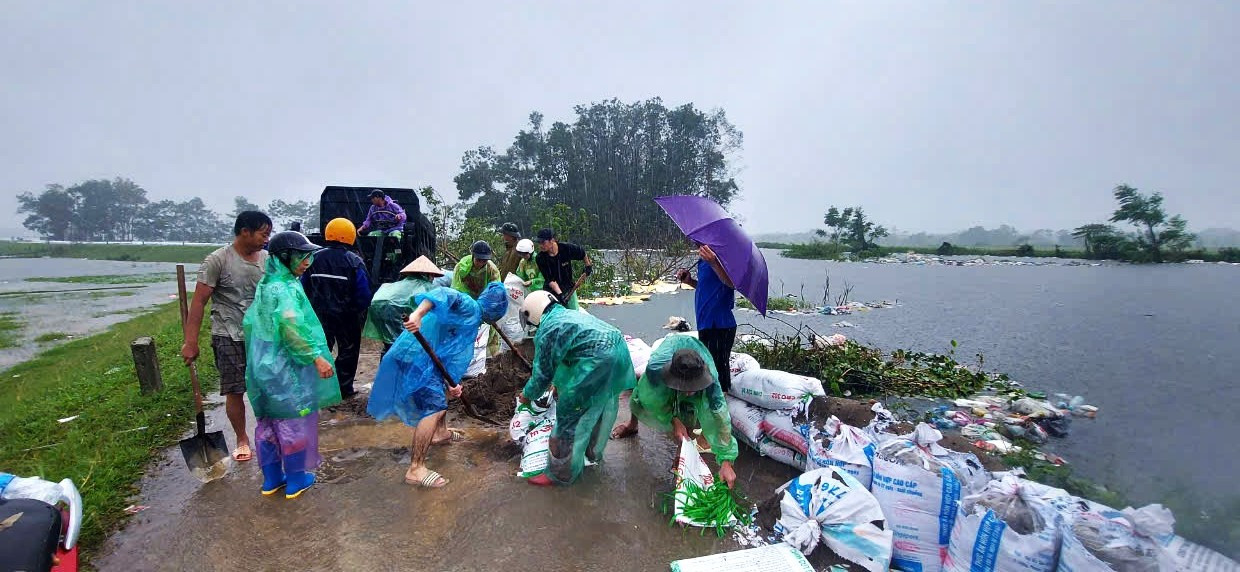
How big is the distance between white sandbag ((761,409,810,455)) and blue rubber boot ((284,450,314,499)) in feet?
8.90

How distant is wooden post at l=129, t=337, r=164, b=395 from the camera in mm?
4133

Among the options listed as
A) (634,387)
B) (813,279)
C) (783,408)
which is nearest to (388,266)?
(634,387)

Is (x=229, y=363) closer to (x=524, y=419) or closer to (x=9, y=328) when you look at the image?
(x=524, y=419)

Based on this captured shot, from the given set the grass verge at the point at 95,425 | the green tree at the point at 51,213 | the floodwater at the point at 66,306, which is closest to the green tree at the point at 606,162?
A: the floodwater at the point at 66,306

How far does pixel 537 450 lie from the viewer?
2896 millimetres

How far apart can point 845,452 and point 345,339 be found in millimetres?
3591

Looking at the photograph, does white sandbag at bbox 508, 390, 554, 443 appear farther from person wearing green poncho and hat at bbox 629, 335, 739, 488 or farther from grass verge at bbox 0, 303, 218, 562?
grass verge at bbox 0, 303, 218, 562

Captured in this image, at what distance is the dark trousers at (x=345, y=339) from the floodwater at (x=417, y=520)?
0.83 meters

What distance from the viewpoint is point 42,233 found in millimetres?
59281

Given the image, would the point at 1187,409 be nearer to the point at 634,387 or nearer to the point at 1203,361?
the point at 1203,361

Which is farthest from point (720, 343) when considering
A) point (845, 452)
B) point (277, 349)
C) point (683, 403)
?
point (277, 349)

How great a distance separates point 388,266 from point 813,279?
11490 millimetres

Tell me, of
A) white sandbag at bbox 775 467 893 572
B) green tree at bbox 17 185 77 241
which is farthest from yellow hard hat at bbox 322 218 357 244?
green tree at bbox 17 185 77 241

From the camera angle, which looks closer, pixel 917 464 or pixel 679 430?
pixel 917 464
